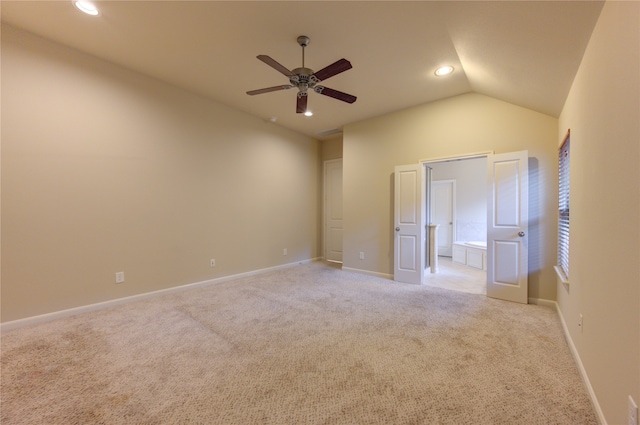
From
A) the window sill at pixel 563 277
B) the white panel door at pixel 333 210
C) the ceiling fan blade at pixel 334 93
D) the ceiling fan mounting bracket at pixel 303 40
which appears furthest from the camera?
the white panel door at pixel 333 210

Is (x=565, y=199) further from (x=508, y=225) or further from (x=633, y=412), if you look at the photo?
(x=633, y=412)

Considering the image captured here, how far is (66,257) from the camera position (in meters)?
2.92

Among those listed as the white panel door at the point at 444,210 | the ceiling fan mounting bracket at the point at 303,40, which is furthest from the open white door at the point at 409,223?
the white panel door at the point at 444,210

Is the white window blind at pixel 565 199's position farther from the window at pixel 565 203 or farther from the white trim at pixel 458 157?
the white trim at pixel 458 157

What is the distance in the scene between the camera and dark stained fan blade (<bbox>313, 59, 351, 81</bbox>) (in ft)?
7.34

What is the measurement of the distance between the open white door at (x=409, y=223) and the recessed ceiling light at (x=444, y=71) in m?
1.38

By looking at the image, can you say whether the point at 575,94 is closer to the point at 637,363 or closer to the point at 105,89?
the point at 637,363

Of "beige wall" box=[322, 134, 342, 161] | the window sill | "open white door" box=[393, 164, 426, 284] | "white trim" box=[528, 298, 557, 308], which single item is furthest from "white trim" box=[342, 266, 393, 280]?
"beige wall" box=[322, 134, 342, 161]

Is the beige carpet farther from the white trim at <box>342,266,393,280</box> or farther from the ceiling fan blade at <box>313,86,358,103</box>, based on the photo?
the ceiling fan blade at <box>313,86,358,103</box>

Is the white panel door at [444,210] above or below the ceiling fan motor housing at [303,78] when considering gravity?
below

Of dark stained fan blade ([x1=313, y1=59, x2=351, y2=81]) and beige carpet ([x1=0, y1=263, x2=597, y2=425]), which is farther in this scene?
dark stained fan blade ([x1=313, y1=59, x2=351, y2=81])

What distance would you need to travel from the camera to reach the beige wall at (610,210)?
111 cm

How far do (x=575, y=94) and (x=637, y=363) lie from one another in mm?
2279

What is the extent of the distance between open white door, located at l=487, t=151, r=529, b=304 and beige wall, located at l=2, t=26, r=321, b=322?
3859 millimetres
